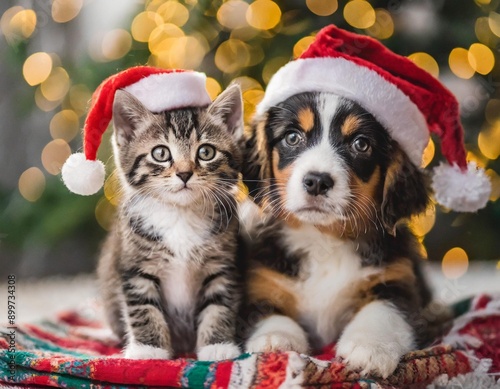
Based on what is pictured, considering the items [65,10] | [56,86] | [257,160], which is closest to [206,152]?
[257,160]

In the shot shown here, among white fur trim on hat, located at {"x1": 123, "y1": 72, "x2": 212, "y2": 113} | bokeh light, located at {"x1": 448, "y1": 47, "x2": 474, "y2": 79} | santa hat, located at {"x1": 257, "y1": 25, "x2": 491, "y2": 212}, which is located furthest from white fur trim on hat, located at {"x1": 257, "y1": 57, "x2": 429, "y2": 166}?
bokeh light, located at {"x1": 448, "y1": 47, "x2": 474, "y2": 79}

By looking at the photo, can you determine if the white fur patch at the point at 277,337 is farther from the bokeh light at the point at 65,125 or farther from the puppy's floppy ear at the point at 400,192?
the bokeh light at the point at 65,125

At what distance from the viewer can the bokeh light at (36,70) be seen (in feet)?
8.89

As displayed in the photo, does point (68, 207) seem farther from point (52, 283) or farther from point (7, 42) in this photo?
point (7, 42)

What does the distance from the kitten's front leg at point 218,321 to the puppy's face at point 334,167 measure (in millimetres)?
242

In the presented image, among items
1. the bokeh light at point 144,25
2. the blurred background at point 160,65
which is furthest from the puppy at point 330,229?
the bokeh light at point 144,25

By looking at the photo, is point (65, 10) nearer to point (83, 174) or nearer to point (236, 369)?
point (83, 174)

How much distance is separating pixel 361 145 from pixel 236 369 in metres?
0.63

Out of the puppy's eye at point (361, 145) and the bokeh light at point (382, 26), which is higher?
Answer: the bokeh light at point (382, 26)

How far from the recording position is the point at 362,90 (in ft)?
5.04

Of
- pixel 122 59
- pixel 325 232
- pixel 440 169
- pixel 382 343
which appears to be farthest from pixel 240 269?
pixel 122 59

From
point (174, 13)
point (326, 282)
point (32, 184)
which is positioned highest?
point (174, 13)

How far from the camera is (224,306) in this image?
4.89 ft

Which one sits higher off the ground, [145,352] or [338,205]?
[338,205]
